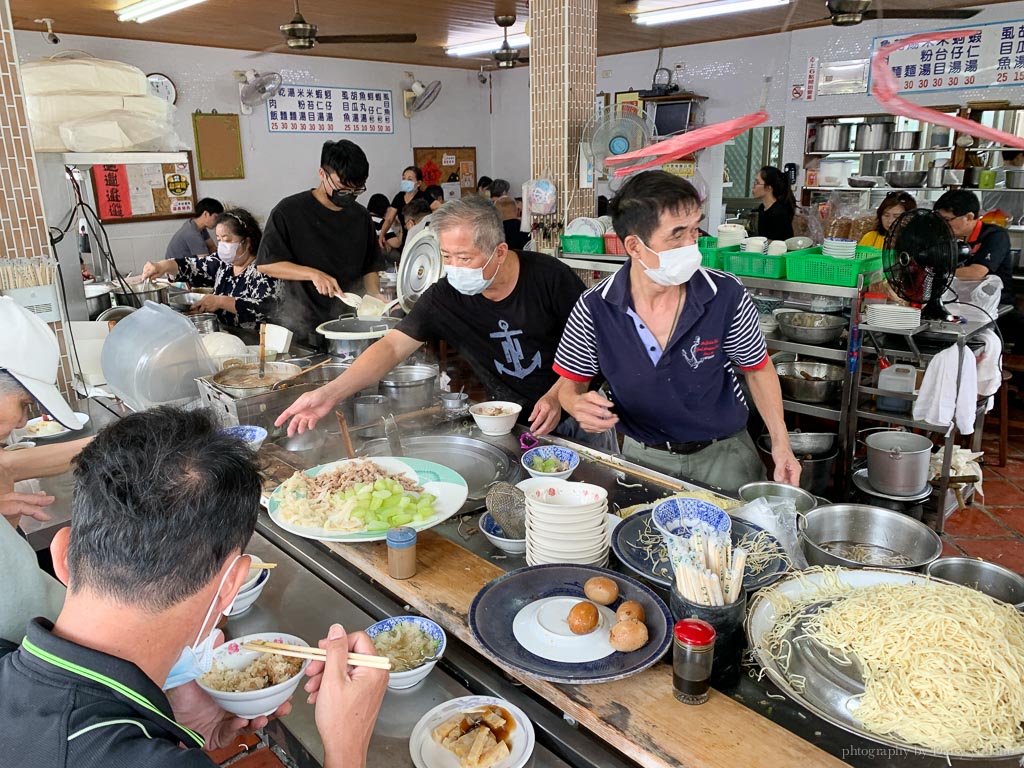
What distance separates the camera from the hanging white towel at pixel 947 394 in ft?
14.3

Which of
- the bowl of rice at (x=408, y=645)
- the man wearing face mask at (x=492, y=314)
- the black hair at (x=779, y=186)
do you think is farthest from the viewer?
the black hair at (x=779, y=186)

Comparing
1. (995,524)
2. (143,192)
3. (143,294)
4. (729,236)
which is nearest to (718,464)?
(995,524)

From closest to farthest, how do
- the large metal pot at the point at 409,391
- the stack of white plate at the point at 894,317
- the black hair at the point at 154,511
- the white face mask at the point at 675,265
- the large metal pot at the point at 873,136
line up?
1. the black hair at the point at 154,511
2. the white face mask at the point at 675,265
3. the large metal pot at the point at 409,391
4. the stack of white plate at the point at 894,317
5. the large metal pot at the point at 873,136

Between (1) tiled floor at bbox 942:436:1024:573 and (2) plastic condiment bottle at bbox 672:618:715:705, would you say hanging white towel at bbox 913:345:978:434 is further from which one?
(2) plastic condiment bottle at bbox 672:618:715:705

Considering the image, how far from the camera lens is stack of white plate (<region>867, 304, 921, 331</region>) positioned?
4.54m

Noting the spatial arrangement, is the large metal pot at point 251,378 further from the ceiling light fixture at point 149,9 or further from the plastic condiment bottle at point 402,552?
the ceiling light fixture at point 149,9

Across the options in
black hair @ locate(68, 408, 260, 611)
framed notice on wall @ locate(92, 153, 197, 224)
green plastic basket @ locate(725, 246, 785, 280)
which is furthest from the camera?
framed notice on wall @ locate(92, 153, 197, 224)

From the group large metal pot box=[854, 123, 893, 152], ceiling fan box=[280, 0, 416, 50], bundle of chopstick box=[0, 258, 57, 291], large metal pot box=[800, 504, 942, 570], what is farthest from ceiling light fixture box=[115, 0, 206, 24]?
large metal pot box=[854, 123, 893, 152]

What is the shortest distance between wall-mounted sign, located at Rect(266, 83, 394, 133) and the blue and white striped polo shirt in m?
9.08

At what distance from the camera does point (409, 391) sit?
10.0ft

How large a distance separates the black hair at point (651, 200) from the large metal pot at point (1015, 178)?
7.28 metres

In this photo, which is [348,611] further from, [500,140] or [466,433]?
[500,140]

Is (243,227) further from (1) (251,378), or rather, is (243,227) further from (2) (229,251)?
(1) (251,378)

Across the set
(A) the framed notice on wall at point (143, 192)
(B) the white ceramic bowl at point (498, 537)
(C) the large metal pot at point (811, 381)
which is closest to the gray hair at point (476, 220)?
(B) the white ceramic bowl at point (498, 537)
